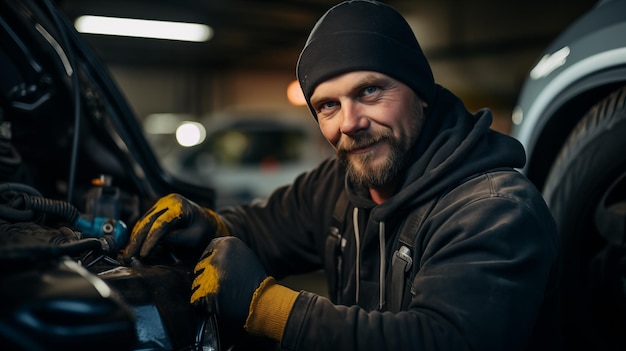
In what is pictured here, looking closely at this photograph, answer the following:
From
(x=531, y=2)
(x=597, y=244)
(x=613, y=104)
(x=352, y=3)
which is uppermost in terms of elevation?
(x=531, y=2)

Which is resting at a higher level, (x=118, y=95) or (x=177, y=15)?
(x=177, y=15)

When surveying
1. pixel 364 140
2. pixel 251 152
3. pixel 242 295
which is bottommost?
pixel 242 295

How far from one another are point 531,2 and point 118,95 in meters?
9.87

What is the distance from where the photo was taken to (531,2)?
10.7 m

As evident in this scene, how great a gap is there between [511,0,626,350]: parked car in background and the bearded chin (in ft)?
2.04

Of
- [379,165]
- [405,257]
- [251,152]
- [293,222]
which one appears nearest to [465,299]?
[405,257]

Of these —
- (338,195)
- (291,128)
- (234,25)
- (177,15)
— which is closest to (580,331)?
(338,195)

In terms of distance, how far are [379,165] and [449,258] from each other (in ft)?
1.40

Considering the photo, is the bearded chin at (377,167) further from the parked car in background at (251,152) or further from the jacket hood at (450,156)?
the parked car in background at (251,152)

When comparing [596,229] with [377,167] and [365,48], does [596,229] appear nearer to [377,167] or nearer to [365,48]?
[377,167]

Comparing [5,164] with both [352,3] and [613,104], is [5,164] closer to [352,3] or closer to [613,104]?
[352,3]

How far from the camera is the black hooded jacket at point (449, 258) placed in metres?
1.37

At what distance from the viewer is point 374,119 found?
1789 mm

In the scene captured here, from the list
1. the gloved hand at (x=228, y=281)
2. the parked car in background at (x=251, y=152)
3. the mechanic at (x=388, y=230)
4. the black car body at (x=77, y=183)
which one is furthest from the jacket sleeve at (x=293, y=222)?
the parked car in background at (x=251, y=152)
